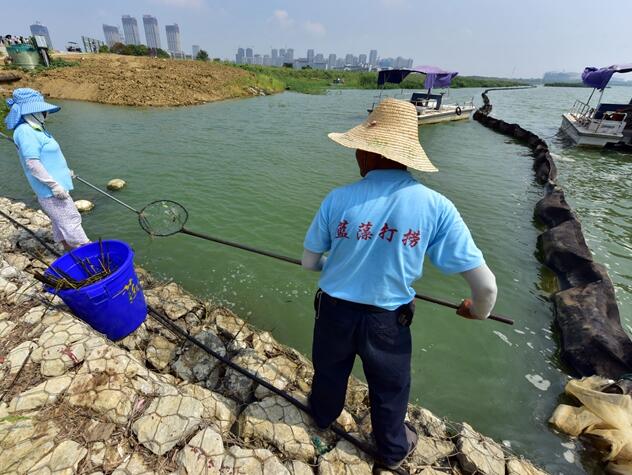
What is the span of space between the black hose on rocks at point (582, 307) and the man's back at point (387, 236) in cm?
368

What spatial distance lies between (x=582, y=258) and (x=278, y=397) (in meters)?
5.69

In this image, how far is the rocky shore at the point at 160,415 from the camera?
211 cm

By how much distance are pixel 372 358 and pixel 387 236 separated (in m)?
0.80

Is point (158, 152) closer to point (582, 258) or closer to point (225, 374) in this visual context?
point (225, 374)

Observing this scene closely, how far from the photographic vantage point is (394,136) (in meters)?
1.68

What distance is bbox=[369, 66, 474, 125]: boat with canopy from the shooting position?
1998cm

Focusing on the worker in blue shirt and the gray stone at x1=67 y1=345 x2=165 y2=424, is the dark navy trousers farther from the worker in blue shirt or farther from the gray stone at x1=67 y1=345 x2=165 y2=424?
the gray stone at x1=67 y1=345 x2=165 y2=424

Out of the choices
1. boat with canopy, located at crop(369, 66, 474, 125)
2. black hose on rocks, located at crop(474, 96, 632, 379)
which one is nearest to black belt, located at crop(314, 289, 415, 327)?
black hose on rocks, located at crop(474, 96, 632, 379)

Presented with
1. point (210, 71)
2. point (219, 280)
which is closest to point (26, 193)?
point (219, 280)

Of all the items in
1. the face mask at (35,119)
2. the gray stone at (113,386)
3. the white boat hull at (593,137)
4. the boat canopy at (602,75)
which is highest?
the boat canopy at (602,75)

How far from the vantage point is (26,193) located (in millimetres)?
7879

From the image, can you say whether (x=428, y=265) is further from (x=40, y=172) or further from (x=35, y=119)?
(x=35, y=119)

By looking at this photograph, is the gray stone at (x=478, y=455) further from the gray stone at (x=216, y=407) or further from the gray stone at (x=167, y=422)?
the gray stone at (x=167, y=422)

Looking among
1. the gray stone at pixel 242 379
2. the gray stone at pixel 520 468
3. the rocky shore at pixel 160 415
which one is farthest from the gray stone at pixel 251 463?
the gray stone at pixel 520 468
